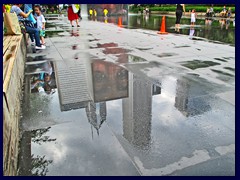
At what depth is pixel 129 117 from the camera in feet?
13.3

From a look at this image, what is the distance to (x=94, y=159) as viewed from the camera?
9.72ft

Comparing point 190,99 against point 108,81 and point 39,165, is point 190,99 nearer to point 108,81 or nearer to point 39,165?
point 108,81

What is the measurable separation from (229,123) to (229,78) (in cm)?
237

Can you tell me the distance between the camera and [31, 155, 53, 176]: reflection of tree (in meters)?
2.75

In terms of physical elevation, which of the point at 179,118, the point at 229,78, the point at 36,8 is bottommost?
the point at 179,118

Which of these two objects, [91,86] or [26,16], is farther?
[26,16]

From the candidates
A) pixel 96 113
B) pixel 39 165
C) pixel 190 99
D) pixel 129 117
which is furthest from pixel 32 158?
pixel 190 99

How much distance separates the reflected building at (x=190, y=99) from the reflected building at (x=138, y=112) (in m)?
0.49

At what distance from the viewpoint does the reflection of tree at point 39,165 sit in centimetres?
275

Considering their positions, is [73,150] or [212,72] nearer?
[73,150]

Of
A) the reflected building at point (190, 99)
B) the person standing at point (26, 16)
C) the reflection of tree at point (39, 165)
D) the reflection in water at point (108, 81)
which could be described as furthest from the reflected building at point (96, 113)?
the person standing at point (26, 16)

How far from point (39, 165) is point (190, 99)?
3024 mm
